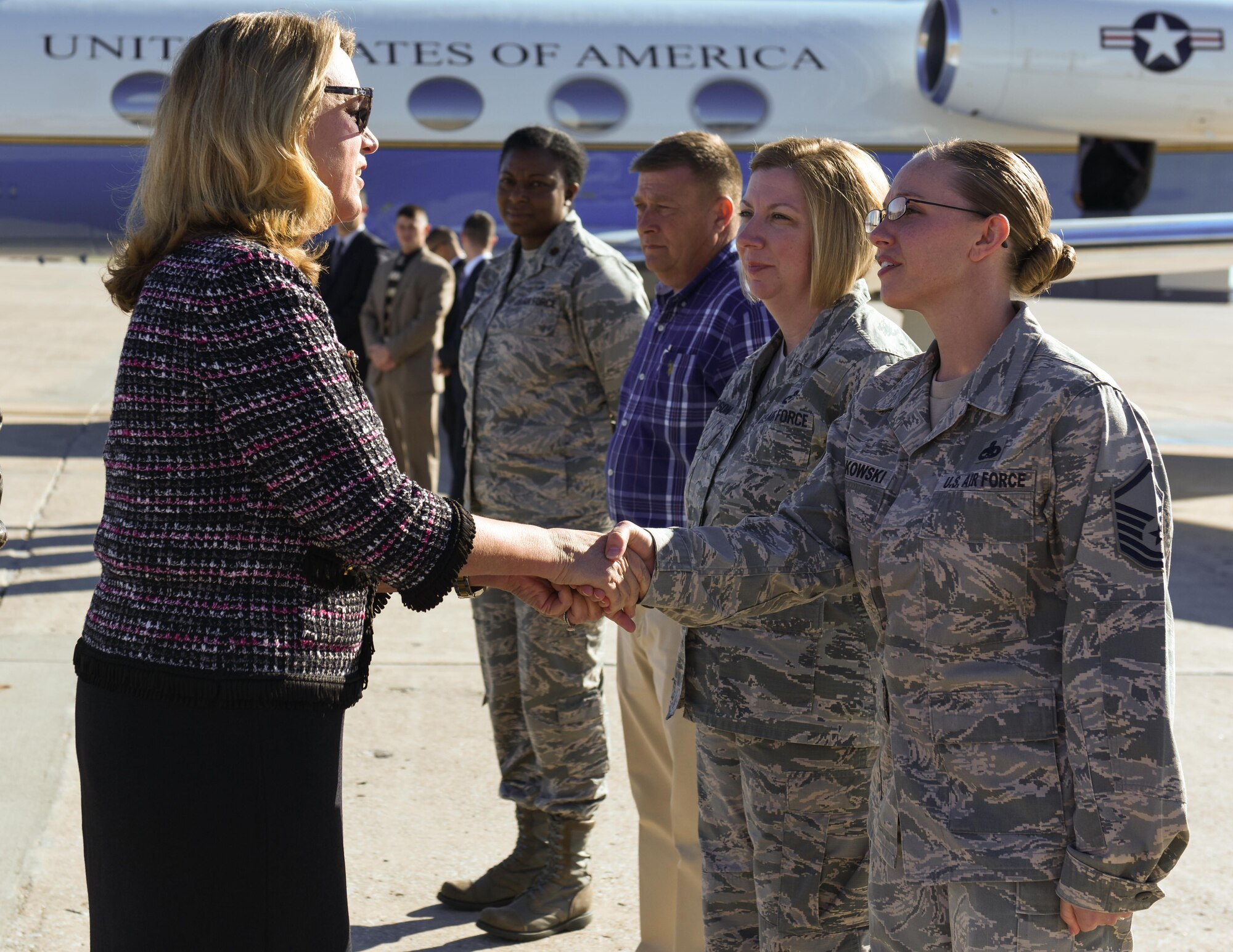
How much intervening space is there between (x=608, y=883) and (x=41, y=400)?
9969 millimetres

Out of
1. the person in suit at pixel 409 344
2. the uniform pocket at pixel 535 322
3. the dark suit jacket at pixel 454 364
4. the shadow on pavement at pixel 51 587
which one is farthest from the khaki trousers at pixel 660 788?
the person in suit at pixel 409 344

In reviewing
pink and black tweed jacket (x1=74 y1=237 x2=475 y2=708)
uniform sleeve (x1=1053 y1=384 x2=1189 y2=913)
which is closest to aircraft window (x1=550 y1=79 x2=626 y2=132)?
pink and black tweed jacket (x1=74 y1=237 x2=475 y2=708)

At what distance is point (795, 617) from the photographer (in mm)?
2508

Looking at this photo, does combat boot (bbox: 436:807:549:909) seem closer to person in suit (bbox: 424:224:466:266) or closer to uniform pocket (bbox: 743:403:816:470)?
uniform pocket (bbox: 743:403:816:470)

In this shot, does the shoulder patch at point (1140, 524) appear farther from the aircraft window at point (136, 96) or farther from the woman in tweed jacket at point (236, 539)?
the aircraft window at point (136, 96)

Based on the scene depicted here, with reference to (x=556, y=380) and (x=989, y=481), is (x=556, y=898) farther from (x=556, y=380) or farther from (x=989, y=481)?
(x=989, y=481)

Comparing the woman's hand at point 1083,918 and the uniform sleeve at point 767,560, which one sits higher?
the uniform sleeve at point 767,560

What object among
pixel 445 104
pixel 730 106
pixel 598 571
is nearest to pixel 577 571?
pixel 598 571

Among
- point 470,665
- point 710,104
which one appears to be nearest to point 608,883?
point 470,665

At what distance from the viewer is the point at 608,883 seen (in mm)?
3830

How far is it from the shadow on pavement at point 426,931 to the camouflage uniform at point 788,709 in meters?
1.05

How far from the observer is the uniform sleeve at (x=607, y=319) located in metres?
3.64

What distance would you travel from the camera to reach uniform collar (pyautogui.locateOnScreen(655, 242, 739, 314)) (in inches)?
127

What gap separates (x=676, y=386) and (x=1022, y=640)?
1.36 m
